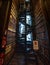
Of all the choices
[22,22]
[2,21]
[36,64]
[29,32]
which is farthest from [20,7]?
[2,21]

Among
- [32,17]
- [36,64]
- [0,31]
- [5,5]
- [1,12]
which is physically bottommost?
[36,64]

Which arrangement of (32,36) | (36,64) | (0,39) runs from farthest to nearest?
(32,36), (36,64), (0,39)

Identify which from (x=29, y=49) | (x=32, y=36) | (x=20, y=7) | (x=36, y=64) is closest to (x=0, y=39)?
(x=36, y=64)

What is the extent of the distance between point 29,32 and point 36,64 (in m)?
3.51

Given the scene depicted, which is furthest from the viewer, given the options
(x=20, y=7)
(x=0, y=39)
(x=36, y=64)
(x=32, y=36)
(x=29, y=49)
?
(x=20, y=7)

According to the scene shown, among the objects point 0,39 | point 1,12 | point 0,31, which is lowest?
point 0,39

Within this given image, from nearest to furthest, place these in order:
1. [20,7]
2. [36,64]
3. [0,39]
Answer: [0,39], [36,64], [20,7]

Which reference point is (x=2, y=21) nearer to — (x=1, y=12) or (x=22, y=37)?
(x=1, y=12)

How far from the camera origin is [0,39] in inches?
96.3

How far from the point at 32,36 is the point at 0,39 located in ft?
15.3

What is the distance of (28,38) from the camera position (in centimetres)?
728

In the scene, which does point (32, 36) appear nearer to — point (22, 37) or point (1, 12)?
point (22, 37)

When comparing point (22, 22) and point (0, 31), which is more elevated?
point (22, 22)

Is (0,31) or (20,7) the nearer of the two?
(0,31)
